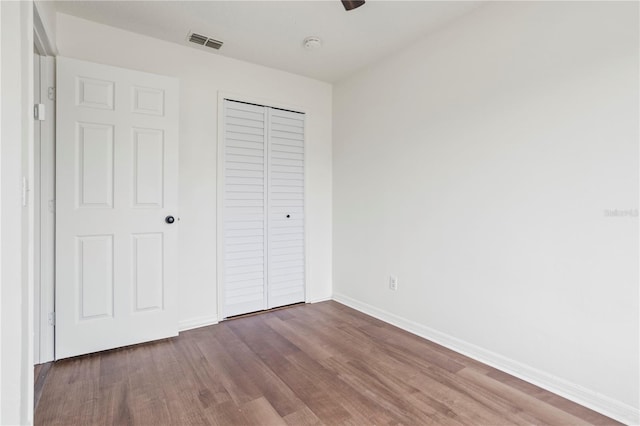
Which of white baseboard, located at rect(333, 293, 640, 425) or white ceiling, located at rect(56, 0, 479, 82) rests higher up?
white ceiling, located at rect(56, 0, 479, 82)

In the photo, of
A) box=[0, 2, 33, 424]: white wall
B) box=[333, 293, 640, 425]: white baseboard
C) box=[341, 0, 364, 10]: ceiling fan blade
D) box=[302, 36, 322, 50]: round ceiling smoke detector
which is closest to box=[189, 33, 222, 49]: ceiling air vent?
box=[302, 36, 322, 50]: round ceiling smoke detector

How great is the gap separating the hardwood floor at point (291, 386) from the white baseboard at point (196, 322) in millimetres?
128

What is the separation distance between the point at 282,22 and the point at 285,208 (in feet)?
5.58

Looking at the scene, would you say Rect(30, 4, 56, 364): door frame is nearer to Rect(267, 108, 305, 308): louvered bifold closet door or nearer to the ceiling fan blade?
Rect(267, 108, 305, 308): louvered bifold closet door

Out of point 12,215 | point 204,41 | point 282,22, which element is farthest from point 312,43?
point 12,215

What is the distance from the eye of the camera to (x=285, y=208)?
341 cm

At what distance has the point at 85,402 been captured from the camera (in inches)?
69.4

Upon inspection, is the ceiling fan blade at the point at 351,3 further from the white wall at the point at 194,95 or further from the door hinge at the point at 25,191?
the door hinge at the point at 25,191

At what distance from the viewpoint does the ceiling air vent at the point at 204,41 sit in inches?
104

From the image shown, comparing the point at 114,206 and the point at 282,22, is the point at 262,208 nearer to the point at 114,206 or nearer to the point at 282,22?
the point at 114,206

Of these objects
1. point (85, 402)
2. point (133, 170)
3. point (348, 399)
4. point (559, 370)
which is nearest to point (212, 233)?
point (133, 170)

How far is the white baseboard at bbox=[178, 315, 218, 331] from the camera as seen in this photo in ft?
9.11

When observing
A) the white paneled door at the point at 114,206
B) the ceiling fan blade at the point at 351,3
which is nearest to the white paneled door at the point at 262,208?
the white paneled door at the point at 114,206

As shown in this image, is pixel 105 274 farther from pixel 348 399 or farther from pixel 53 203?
pixel 348 399
